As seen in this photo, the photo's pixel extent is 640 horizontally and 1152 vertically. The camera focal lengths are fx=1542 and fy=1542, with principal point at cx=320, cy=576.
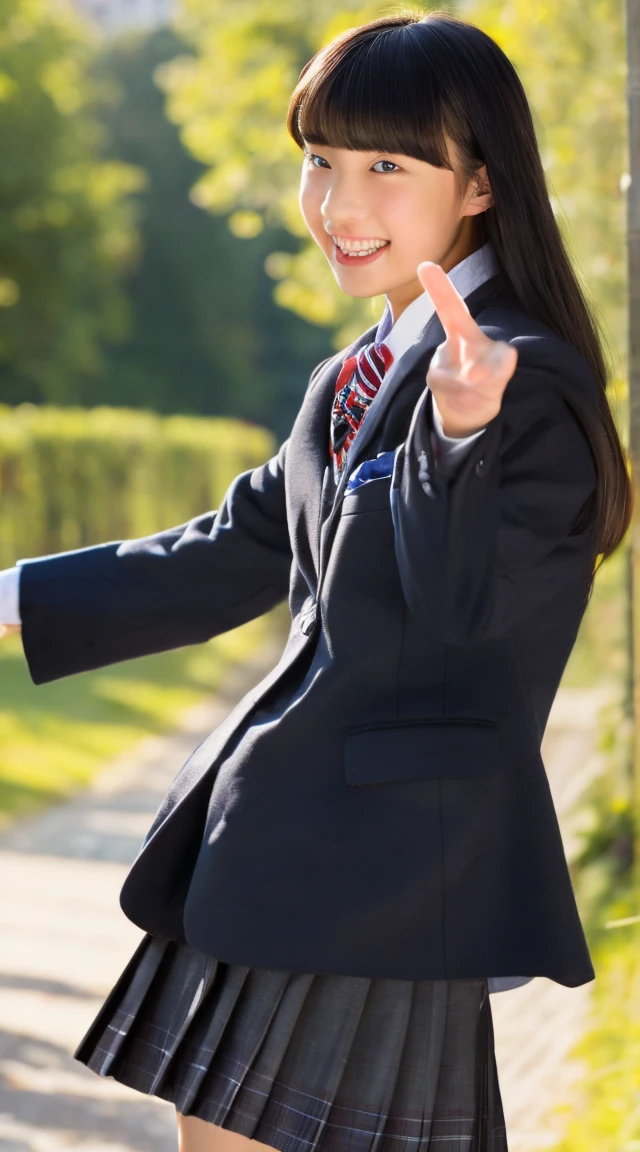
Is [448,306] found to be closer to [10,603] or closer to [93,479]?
[10,603]

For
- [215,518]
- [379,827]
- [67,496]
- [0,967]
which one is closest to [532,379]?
[379,827]

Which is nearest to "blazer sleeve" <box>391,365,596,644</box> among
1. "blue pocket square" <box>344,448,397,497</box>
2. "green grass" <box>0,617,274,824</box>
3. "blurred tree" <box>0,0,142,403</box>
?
"blue pocket square" <box>344,448,397,497</box>

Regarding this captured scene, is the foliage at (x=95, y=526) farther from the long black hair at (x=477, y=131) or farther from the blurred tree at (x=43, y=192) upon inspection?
the long black hair at (x=477, y=131)

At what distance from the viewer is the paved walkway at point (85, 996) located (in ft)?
12.0

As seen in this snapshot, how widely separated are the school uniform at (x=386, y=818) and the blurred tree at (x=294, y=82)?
82cm

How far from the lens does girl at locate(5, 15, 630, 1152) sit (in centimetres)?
171

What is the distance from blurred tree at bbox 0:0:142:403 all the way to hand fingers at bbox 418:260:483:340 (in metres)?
17.2

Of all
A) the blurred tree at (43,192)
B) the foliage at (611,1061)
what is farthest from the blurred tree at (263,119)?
the blurred tree at (43,192)

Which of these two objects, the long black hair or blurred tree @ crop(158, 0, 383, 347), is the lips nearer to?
the long black hair

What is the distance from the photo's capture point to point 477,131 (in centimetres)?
174

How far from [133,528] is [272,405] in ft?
86.1

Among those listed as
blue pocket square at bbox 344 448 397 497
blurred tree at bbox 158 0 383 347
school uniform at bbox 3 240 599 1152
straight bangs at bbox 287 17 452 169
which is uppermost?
blurred tree at bbox 158 0 383 347

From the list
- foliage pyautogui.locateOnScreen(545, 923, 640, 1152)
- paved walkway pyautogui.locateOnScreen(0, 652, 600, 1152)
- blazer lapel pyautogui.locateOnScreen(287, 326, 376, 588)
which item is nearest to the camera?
blazer lapel pyautogui.locateOnScreen(287, 326, 376, 588)

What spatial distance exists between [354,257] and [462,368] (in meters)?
0.35
